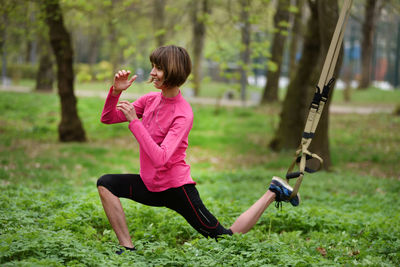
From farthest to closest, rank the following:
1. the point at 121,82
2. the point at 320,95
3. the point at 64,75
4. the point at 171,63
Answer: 1. the point at 64,75
2. the point at 320,95
3. the point at 121,82
4. the point at 171,63

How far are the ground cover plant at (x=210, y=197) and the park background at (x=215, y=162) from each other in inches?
0.8

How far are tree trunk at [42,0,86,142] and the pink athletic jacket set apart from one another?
31.2 ft

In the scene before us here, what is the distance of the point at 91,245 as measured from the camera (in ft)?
14.0

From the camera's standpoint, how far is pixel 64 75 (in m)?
14.0

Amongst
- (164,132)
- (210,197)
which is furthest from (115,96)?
(210,197)

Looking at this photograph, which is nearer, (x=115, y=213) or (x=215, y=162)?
(x=115, y=213)

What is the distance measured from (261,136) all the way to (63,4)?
7477 millimetres

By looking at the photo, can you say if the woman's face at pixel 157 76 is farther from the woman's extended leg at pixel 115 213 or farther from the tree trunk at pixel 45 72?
the tree trunk at pixel 45 72

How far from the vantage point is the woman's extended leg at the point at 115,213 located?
420 centimetres

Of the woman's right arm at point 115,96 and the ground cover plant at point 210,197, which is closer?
the ground cover plant at point 210,197

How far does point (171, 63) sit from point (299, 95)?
31.6 feet

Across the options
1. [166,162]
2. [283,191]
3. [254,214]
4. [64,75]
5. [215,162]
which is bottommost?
[215,162]

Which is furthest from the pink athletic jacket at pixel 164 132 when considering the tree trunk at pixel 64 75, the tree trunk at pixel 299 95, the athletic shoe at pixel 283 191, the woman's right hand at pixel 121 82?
the tree trunk at pixel 64 75

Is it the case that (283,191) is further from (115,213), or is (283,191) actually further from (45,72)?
(45,72)
